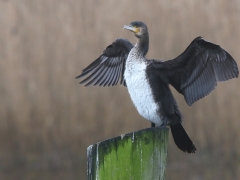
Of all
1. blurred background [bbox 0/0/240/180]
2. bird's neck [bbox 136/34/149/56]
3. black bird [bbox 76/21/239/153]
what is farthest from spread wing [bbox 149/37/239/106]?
blurred background [bbox 0/0/240/180]

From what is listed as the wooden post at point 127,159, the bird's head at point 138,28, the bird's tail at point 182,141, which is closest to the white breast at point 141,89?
the bird's tail at point 182,141

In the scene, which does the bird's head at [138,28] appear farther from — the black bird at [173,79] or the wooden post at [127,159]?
the wooden post at [127,159]

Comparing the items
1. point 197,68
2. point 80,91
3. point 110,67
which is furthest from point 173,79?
point 80,91

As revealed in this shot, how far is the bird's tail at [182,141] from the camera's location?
454cm

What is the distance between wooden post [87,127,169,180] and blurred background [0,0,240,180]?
424 centimetres

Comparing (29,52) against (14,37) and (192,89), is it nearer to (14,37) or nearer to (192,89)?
(14,37)

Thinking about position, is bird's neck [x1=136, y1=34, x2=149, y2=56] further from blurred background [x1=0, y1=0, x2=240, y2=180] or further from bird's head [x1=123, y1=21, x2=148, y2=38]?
blurred background [x1=0, y1=0, x2=240, y2=180]

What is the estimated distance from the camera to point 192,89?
15.4 ft

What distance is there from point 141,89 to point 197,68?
0.42 metres

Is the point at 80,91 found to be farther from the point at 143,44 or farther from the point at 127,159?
the point at 127,159

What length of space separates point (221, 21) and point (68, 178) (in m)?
2.53

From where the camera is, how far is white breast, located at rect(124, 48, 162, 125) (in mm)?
4594

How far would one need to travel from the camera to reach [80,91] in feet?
24.7

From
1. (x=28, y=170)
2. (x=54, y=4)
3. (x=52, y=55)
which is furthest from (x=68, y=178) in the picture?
(x=54, y=4)
